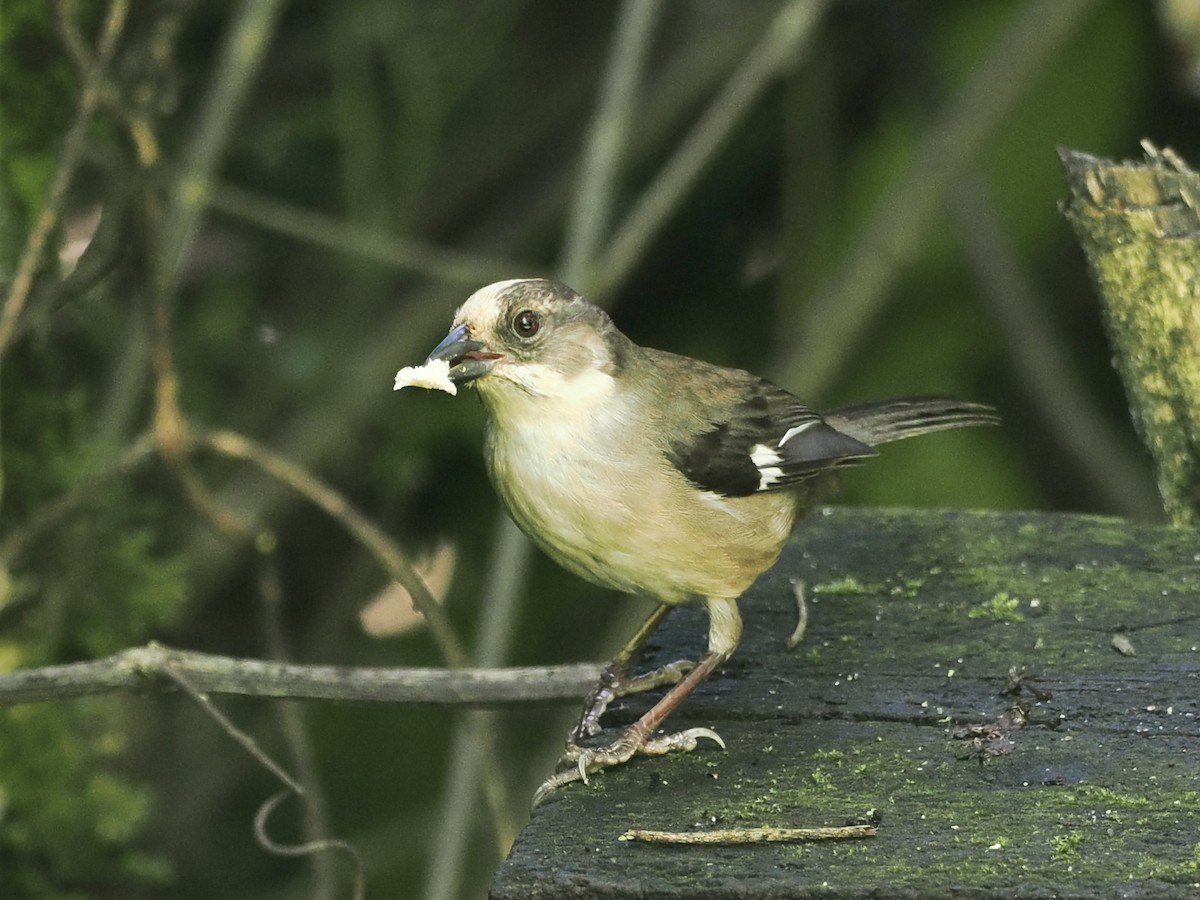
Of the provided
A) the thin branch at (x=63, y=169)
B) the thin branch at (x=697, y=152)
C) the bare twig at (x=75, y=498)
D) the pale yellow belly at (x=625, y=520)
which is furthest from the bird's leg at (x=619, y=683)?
the thin branch at (x=697, y=152)

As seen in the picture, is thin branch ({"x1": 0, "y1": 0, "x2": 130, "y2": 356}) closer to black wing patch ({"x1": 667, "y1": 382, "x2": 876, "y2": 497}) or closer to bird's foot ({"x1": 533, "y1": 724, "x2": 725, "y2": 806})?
black wing patch ({"x1": 667, "y1": 382, "x2": 876, "y2": 497})

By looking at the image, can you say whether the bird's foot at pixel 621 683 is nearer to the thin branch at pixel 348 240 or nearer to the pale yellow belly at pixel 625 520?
the pale yellow belly at pixel 625 520

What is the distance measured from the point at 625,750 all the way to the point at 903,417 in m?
1.18

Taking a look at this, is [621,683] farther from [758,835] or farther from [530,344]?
[758,835]

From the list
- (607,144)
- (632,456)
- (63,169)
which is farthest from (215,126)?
(632,456)

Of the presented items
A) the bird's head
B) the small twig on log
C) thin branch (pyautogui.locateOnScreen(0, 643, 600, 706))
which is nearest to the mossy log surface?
the small twig on log

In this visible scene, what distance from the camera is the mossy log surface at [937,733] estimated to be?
83.4 inches

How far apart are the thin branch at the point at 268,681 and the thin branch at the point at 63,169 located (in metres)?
0.95

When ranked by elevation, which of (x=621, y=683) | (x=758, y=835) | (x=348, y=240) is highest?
(x=348, y=240)


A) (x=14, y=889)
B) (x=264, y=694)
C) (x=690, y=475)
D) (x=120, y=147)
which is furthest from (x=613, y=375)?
(x=14, y=889)

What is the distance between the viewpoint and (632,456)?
2.95 meters

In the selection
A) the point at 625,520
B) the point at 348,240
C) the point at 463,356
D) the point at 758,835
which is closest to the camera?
the point at 758,835

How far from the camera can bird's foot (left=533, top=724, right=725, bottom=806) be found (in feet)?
8.44

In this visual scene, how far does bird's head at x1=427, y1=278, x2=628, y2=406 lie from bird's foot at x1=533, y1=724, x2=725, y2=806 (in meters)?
0.71
